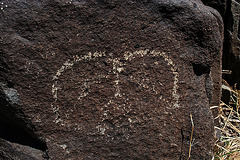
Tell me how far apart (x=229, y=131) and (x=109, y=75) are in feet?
3.34

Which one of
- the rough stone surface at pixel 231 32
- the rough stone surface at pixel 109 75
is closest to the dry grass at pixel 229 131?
the rough stone surface at pixel 231 32

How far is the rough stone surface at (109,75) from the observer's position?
36.9 inches

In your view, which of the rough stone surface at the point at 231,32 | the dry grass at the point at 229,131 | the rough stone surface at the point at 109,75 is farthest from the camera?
the rough stone surface at the point at 231,32

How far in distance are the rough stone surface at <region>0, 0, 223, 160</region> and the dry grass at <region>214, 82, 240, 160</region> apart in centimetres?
30

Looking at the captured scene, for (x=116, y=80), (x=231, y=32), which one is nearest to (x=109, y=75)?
(x=116, y=80)

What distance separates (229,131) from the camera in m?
1.72

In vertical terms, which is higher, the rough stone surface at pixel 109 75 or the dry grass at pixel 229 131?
the rough stone surface at pixel 109 75

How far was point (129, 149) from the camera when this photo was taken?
109 cm

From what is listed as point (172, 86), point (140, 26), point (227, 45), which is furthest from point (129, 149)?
point (227, 45)

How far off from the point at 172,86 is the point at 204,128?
0.22m

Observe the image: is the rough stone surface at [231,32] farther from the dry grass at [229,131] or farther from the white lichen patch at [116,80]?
the white lichen patch at [116,80]

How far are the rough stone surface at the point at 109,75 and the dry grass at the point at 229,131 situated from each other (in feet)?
0.98

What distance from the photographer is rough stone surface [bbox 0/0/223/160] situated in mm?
937

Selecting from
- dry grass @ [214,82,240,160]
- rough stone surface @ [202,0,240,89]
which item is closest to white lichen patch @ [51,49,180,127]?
dry grass @ [214,82,240,160]
